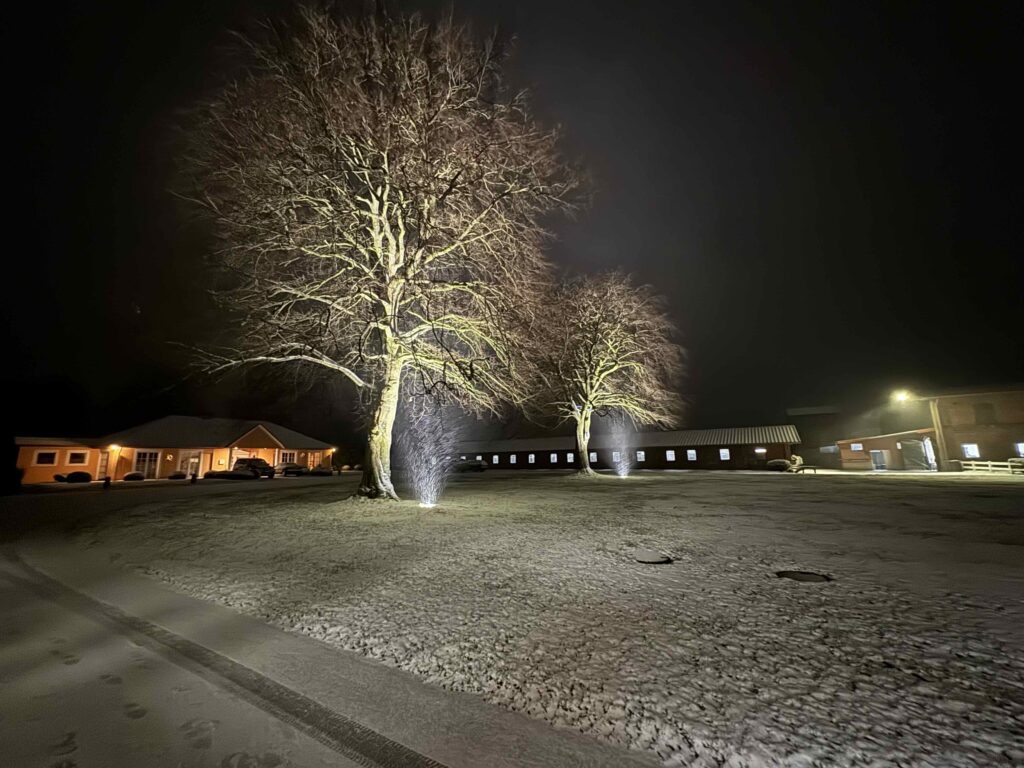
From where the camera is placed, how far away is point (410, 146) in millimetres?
12445

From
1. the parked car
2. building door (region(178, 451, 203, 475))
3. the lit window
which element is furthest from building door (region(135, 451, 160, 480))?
the parked car

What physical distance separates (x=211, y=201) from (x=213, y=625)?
11.2 m

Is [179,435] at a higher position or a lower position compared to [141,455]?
higher

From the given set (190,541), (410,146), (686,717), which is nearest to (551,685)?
(686,717)

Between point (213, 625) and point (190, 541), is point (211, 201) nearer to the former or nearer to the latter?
point (190, 541)

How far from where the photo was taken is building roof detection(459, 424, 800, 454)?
46250 mm

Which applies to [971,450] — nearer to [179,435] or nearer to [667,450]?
[667,450]

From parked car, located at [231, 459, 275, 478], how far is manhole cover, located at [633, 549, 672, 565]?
3724 centimetres

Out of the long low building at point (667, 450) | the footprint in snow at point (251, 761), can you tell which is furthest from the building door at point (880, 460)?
the footprint in snow at point (251, 761)

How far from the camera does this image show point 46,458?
1357 inches

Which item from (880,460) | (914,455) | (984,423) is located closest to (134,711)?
(984,423)

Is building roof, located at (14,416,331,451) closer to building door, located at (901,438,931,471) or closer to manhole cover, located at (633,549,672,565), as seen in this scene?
manhole cover, located at (633,549,672,565)

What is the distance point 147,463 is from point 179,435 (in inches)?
125

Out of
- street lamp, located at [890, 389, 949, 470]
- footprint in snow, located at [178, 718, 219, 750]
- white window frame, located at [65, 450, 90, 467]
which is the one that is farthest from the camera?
white window frame, located at [65, 450, 90, 467]
